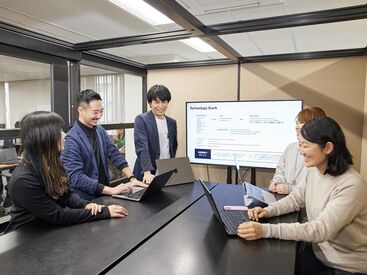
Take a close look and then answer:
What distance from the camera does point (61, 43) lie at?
101 inches

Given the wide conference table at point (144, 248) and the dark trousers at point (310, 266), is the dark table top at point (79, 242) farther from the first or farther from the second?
the dark trousers at point (310, 266)

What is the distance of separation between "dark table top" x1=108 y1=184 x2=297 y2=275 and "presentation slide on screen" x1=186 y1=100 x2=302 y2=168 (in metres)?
1.72

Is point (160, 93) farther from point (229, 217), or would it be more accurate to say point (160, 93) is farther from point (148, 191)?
point (229, 217)

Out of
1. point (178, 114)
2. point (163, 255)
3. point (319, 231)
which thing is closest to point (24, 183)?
point (163, 255)

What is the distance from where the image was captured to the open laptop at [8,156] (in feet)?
12.2

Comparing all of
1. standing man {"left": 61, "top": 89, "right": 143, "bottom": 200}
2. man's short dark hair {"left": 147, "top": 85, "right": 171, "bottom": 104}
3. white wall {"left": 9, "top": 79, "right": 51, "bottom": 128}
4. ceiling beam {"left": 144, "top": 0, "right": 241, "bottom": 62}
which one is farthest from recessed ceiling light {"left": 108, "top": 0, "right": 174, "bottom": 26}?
white wall {"left": 9, "top": 79, "right": 51, "bottom": 128}

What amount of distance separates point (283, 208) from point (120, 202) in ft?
3.22

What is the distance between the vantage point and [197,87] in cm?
349

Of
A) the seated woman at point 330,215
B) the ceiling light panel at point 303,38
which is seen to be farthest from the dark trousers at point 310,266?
the ceiling light panel at point 303,38

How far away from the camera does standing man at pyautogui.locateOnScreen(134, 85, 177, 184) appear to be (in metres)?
2.53

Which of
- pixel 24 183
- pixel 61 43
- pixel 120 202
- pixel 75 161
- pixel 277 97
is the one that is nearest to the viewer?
pixel 24 183

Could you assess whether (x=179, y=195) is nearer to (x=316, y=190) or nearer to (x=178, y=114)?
(x=316, y=190)

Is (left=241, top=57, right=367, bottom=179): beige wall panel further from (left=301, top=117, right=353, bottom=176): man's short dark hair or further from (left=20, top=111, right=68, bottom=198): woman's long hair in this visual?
(left=20, top=111, right=68, bottom=198): woman's long hair

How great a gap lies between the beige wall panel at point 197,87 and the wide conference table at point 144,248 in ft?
6.39
